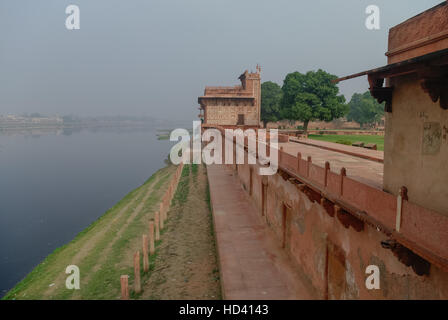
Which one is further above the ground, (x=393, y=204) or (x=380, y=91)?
(x=380, y=91)

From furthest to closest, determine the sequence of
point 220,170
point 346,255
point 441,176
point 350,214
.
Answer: point 220,170
point 346,255
point 350,214
point 441,176

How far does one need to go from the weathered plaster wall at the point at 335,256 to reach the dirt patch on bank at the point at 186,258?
3.50 meters

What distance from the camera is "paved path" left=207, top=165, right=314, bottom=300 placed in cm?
1094

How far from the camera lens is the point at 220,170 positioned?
121 ft

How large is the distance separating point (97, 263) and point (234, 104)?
1674 inches

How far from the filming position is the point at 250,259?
43.8 feet

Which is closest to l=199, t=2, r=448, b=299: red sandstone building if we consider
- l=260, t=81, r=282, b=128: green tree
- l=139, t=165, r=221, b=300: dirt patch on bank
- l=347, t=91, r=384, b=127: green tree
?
l=139, t=165, r=221, b=300: dirt patch on bank

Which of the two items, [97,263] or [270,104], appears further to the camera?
[270,104]

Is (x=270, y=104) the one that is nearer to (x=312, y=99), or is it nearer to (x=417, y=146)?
(x=312, y=99)

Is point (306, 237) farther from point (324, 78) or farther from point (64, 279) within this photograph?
point (324, 78)

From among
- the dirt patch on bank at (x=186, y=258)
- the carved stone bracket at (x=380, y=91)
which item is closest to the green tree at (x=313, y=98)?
the dirt patch on bank at (x=186, y=258)

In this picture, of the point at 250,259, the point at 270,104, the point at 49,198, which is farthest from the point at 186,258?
the point at 270,104

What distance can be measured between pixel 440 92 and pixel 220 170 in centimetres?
3158
